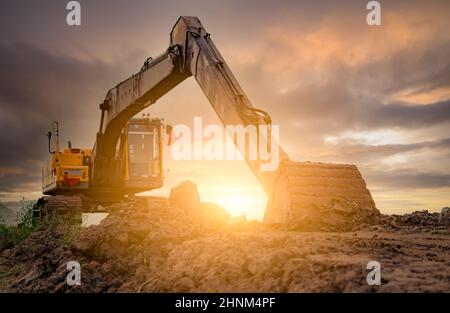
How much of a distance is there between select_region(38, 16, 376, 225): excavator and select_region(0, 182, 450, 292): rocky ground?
528 mm

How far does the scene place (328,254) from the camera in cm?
389

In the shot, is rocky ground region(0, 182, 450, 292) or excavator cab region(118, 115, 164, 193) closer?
rocky ground region(0, 182, 450, 292)

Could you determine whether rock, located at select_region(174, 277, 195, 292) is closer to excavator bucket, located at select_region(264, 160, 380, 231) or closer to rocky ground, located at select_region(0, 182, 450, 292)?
rocky ground, located at select_region(0, 182, 450, 292)

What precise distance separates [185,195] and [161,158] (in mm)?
2732

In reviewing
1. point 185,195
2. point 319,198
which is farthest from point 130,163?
point 319,198

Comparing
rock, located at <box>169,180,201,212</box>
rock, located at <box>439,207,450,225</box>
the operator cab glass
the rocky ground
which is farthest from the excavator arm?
rock, located at <box>169,180,201,212</box>

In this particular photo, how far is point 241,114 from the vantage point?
6.75 m

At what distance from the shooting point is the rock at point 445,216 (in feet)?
23.2

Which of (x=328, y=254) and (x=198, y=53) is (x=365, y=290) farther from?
(x=198, y=53)

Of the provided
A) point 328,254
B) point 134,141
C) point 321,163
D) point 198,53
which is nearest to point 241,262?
point 328,254

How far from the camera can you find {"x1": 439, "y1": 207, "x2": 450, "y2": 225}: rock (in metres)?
7.06

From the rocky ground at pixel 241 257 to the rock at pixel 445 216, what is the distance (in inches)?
1.3

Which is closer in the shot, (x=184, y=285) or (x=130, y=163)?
(x=184, y=285)

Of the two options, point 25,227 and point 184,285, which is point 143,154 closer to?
point 25,227
